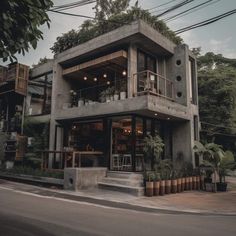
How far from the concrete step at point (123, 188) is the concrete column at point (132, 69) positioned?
418cm

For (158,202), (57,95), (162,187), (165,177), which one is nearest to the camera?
(158,202)

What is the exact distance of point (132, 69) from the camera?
522 inches

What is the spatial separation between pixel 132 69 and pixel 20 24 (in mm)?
9005

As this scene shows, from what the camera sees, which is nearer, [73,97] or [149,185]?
[149,185]

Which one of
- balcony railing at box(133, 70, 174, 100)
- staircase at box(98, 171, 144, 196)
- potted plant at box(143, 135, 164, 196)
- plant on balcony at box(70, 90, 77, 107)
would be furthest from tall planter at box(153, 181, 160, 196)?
plant on balcony at box(70, 90, 77, 107)

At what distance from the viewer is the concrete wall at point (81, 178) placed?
1131 cm

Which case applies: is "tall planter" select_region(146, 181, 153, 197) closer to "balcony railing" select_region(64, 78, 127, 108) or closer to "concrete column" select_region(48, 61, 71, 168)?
"balcony railing" select_region(64, 78, 127, 108)

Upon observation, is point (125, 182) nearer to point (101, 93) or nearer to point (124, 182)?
point (124, 182)

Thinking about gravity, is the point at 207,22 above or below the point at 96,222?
above

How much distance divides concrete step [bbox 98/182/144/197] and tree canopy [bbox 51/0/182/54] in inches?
548

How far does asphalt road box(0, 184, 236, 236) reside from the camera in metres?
5.16

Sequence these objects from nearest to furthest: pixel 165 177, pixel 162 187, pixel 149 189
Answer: pixel 149 189, pixel 162 187, pixel 165 177

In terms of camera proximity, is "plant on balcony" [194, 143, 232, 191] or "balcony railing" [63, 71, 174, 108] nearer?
"plant on balcony" [194, 143, 232, 191]

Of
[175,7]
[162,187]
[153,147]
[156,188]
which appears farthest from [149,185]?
[175,7]
